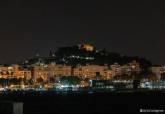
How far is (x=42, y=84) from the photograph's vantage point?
151 metres

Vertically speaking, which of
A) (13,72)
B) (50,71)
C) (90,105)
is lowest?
(90,105)

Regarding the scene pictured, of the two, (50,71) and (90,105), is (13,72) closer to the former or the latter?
(50,71)

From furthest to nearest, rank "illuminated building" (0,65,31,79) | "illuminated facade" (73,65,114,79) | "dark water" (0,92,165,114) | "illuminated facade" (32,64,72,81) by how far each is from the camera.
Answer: "illuminated facade" (73,65,114,79)
"illuminated facade" (32,64,72,81)
"illuminated building" (0,65,31,79)
"dark water" (0,92,165,114)

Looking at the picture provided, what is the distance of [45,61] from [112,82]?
4049 cm

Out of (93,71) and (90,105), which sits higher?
(93,71)

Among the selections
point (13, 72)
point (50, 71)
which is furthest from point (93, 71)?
point (13, 72)

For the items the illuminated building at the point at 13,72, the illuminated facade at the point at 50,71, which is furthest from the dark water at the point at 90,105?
the illuminated facade at the point at 50,71

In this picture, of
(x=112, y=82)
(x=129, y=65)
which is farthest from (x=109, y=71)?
(x=112, y=82)

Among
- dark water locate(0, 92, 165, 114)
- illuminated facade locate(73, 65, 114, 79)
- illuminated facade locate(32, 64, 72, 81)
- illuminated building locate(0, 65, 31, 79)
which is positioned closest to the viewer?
dark water locate(0, 92, 165, 114)

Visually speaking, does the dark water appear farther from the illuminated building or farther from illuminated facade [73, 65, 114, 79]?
illuminated facade [73, 65, 114, 79]

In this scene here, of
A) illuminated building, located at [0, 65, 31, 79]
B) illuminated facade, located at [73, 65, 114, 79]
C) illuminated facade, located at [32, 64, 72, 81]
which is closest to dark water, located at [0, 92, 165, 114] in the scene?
illuminated building, located at [0, 65, 31, 79]

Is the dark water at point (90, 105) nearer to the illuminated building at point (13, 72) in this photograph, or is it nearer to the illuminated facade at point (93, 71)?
the illuminated building at point (13, 72)

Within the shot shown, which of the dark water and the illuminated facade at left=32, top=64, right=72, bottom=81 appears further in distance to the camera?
the illuminated facade at left=32, top=64, right=72, bottom=81

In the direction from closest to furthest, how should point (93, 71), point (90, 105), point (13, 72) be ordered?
1. point (90, 105)
2. point (13, 72)
3. point (93, 71)
